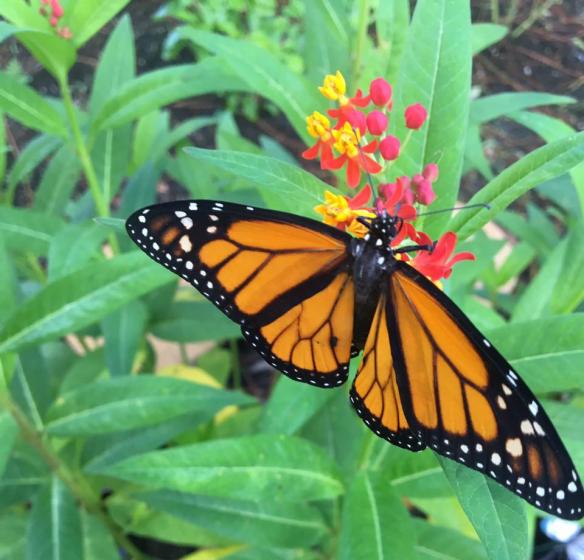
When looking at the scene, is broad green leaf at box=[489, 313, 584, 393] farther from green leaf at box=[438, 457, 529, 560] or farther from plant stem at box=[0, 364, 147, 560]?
plant stem at box=[0, 364, 147, 560]

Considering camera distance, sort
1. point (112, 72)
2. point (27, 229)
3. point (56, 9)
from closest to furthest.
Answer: point (56, 9) → point (27, 229) → point (112, 72)

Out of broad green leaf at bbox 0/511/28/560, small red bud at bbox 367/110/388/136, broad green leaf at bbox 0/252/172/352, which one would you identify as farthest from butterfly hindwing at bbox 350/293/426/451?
broad green leaf at bbox 0/511/28/560

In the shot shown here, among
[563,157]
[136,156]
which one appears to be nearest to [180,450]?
[563,157]

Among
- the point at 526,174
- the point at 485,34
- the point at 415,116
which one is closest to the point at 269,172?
the point at 415,116

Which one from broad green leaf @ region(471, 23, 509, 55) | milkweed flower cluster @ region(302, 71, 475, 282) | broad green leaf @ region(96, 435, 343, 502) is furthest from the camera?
broad green leaf @ region(471, 23, 509, 55)

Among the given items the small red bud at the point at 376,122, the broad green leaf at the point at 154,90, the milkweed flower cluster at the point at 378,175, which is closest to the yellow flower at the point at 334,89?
the milkweed flower cluster at the point at 378,175

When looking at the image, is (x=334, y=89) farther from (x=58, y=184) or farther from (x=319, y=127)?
(x=58, y=184)

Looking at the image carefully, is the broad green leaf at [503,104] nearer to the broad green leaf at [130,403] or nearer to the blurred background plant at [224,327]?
the blurred background plant at [224,327]
